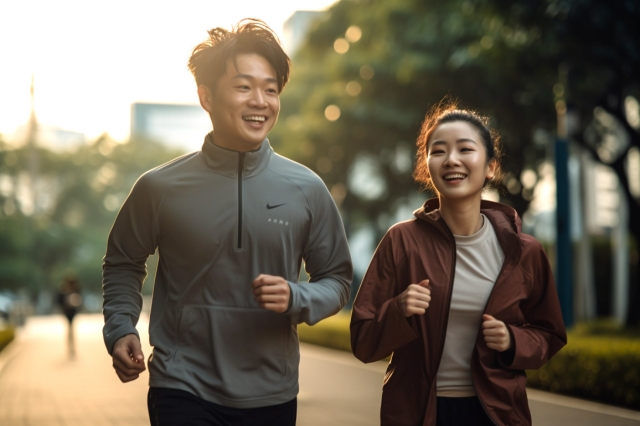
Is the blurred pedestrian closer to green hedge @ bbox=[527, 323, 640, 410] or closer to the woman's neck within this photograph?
green hedge @ bbox=[527, 323, 640, 410]

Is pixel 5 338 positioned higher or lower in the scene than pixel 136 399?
lower

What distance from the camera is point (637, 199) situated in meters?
17.5

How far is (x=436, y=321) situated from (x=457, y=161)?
0.59 metres

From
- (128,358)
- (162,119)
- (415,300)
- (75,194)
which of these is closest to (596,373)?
(415,300)

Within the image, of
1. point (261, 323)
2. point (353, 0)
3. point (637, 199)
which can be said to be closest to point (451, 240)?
point (261, 323)

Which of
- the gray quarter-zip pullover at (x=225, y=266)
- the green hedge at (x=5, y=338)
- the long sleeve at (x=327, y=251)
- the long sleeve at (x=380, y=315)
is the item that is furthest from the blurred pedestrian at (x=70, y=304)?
the long sleeve at (x=380, y=315)

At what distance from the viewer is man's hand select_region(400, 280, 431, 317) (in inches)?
145

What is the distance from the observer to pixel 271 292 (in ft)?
11.6

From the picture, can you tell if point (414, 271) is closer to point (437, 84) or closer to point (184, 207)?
point (184, 207)

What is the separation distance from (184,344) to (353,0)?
23717 millimetres

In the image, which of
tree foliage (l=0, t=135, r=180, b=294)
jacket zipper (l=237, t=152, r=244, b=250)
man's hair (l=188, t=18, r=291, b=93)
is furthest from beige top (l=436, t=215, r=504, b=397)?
tree foliage (l=0, t=135, r=180, b=294)

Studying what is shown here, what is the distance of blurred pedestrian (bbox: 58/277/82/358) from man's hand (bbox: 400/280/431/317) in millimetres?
17297

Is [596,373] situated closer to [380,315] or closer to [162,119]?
[380,315]

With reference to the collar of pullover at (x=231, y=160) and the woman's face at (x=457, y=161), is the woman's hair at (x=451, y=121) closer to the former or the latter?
the woman's face at (x=457, y=161)
